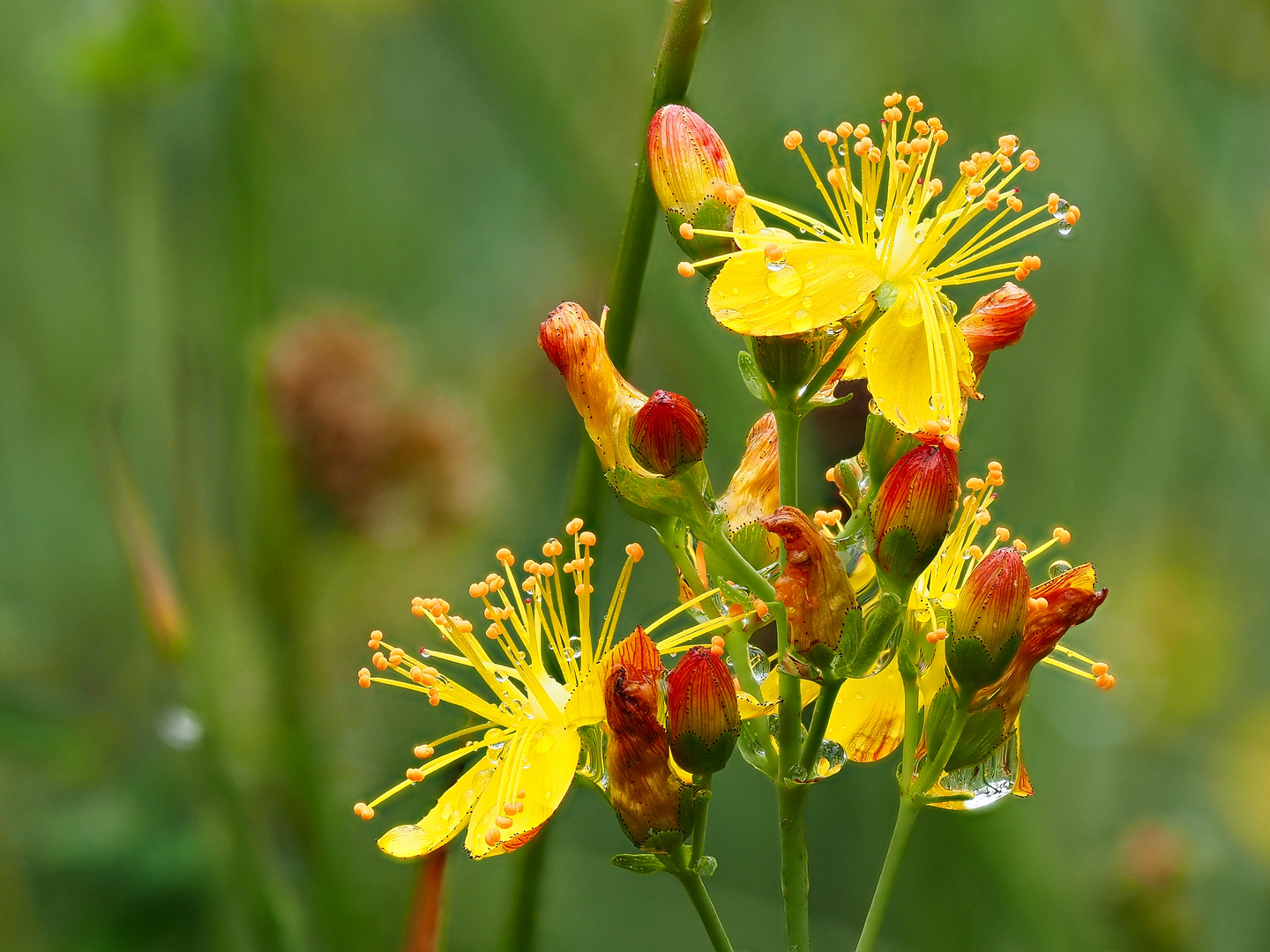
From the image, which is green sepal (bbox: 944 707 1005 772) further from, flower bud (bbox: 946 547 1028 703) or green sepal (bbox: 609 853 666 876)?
green sepal (bbox: 609 853 666 876)

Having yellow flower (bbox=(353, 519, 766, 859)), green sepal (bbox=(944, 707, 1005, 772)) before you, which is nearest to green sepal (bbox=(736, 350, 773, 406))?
yellow flower (bbox=(353, 519, 766, 859))

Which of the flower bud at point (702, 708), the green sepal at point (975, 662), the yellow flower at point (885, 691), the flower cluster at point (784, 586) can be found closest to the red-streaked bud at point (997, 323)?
the flower cluster at point (784, 586)

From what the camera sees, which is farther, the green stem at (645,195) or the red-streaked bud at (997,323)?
the red-streaked bud at (997,323)

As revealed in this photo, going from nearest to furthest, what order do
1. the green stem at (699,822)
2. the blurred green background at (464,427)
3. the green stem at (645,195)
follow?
1. the green stem at (645,195)
2. the green stem at (699,822)
3. the blurred green background at (464,427)

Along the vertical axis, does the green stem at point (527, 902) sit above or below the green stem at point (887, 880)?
below

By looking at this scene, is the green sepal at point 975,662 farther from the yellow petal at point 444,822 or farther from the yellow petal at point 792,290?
the yellow petal at point 444,822

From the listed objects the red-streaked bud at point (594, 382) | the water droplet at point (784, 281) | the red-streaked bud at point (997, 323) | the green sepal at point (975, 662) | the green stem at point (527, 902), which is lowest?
the green stem at point (527, 902)
